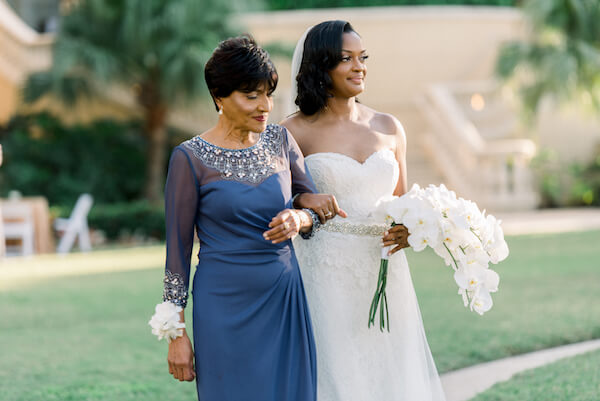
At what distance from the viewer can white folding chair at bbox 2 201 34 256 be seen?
1405cm

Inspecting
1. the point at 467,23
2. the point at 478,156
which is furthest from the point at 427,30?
the point at 478,156

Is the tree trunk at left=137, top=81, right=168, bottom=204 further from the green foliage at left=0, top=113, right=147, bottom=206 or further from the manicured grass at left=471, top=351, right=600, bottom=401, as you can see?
the manicured grass at left=471, top=351, right=600, bottom=401

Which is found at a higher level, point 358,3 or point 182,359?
point 358,3

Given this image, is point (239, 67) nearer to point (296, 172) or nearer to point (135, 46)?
point (296, 172)

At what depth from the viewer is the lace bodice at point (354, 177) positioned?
380cm

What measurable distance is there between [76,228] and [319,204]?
1212 cm

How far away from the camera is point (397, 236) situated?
3.54 metres

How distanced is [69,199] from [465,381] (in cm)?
1394

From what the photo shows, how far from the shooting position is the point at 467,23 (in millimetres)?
21891

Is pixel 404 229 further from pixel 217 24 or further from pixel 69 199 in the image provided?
pixel 69 199

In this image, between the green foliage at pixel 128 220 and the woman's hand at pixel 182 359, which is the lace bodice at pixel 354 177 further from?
the green foliage at pixel 128 220

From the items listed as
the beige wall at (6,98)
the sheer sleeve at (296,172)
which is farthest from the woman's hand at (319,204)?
the beige wall at (6,98)

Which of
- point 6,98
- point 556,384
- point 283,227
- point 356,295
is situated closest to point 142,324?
point 556,384

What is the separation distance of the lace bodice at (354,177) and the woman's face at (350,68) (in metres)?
0.31
